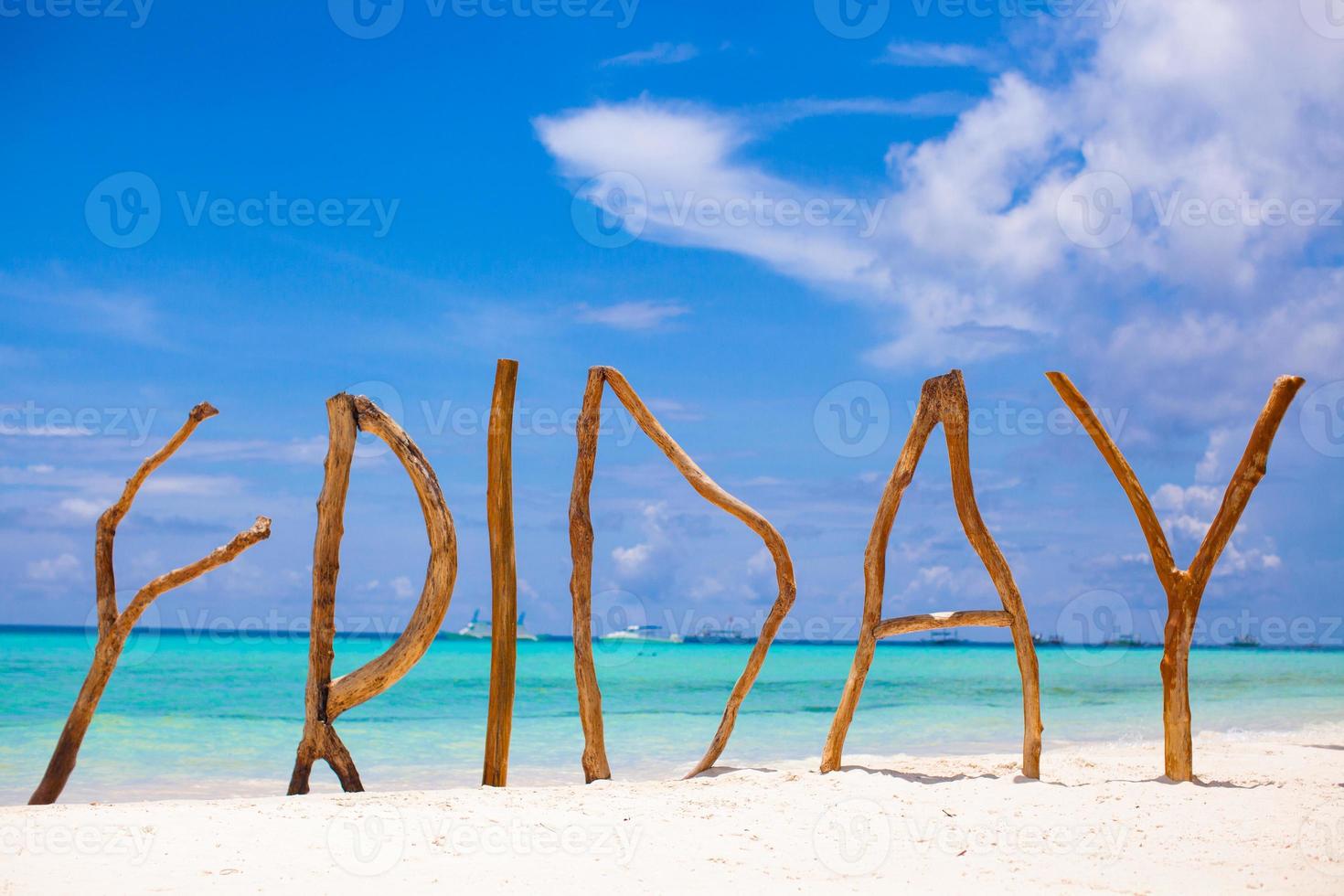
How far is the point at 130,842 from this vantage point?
5277 millimetres

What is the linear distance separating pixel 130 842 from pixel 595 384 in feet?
13.3

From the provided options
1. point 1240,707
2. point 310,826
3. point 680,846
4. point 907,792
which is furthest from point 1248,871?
point 1240,707

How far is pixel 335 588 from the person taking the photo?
6965 mm

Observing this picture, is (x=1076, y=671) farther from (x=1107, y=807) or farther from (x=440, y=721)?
(x=1107, y=807)

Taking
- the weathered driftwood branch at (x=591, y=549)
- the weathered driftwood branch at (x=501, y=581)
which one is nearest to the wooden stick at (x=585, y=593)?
the weathered driftwood branch at (x=591, y=549)

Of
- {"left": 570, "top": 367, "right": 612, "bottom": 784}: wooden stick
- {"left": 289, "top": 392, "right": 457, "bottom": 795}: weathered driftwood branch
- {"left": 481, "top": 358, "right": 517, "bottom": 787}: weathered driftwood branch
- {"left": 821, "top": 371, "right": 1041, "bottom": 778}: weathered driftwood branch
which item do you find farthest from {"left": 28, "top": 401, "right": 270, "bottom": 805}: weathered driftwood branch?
{"left": 821, "top": 371, "right": 1041, "bottom": 778}: weathered driftwood branch

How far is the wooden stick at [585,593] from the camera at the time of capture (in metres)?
7.47

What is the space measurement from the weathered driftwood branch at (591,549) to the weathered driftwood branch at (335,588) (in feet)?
3.05

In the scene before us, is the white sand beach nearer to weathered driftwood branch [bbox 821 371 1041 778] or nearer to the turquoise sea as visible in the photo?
weathered driftwood branch [bbox 821 371 1041 778]

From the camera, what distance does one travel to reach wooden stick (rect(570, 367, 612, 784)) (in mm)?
7473

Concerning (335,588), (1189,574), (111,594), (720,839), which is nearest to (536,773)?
(335,588)

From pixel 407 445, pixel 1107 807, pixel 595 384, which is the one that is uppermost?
pixel 595 384

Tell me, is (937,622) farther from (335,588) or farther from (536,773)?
(536,773)

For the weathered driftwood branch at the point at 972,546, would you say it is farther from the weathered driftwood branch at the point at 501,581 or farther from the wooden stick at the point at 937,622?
the weathered driftwood branch at the point at 501,581
